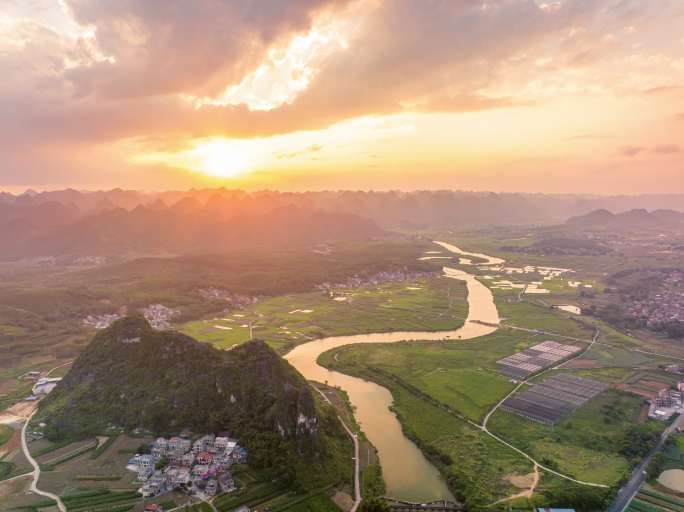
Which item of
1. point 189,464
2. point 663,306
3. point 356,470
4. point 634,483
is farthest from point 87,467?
point 663,306

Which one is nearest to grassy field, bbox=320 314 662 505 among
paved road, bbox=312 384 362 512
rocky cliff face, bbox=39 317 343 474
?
paved road, bbox=312 384 362 512

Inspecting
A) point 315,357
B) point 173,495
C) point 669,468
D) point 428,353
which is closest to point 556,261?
point 428,353

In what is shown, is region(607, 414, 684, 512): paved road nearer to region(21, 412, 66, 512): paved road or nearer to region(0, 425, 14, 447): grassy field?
region(21, 412, 66, 512): paved road

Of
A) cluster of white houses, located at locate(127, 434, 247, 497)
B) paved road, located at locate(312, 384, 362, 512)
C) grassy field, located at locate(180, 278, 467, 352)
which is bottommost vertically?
grassy field, located at locate(180, 278, 467, 352)

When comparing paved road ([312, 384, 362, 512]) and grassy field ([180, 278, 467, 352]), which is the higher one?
paved road ([312, 384, 362, 512])

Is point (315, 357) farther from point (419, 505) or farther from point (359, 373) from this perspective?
point (419, 505)

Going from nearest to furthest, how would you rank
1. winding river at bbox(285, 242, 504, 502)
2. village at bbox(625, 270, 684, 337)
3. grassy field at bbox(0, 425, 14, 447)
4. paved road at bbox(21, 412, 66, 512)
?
paved road at bbox(21, 412, 66, 512), winding river at bbox(285, 242, 504, 502), grassy field at bbox(0, 425, 14, 447), village at bbox(625, 270, 684, 337)
